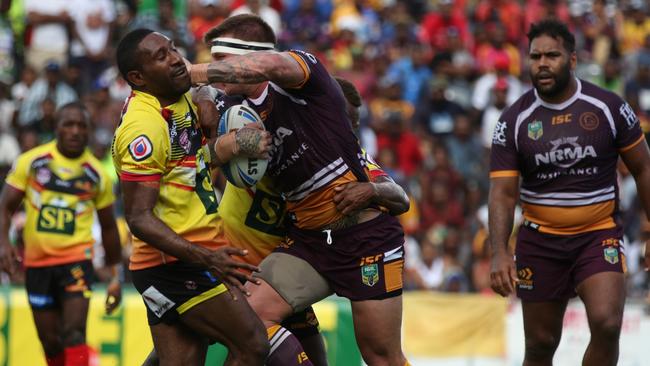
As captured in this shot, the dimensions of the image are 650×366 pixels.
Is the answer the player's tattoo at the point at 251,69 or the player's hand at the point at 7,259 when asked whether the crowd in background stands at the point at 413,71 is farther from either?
the player's tattoo at the point at 251,69

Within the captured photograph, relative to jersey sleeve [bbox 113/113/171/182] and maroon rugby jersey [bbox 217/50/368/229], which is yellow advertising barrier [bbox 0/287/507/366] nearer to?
maroon rugby jersey [bbox 217/50/368/229]

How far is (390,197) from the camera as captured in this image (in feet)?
25.8

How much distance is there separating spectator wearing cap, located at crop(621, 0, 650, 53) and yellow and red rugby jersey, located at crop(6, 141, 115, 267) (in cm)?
1178

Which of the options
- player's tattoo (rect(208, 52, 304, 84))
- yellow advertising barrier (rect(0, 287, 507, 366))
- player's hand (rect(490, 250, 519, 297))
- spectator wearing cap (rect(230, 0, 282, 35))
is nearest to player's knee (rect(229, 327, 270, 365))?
player's tattoo (rect(208, 52, 304, 84))

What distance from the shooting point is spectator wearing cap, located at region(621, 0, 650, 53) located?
19984 millimetres

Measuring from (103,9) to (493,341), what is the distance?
351 inches

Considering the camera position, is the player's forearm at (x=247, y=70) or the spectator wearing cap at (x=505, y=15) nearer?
the player's forearm at (x=247, y=70)

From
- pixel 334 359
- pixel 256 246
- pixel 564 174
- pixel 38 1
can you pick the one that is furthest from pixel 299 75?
pixel 38 1

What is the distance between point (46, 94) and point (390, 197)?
1036 cm

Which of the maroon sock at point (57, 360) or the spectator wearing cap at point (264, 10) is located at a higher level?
the spectator wearing cap at point (264, 10)

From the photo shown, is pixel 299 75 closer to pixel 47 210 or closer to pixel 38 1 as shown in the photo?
pixel 47 210

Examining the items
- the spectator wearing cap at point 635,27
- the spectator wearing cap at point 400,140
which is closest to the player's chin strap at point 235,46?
the spectator wearing cap at point 400,140

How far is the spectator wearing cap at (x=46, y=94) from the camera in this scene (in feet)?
55.9

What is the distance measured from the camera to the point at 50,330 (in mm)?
10500
